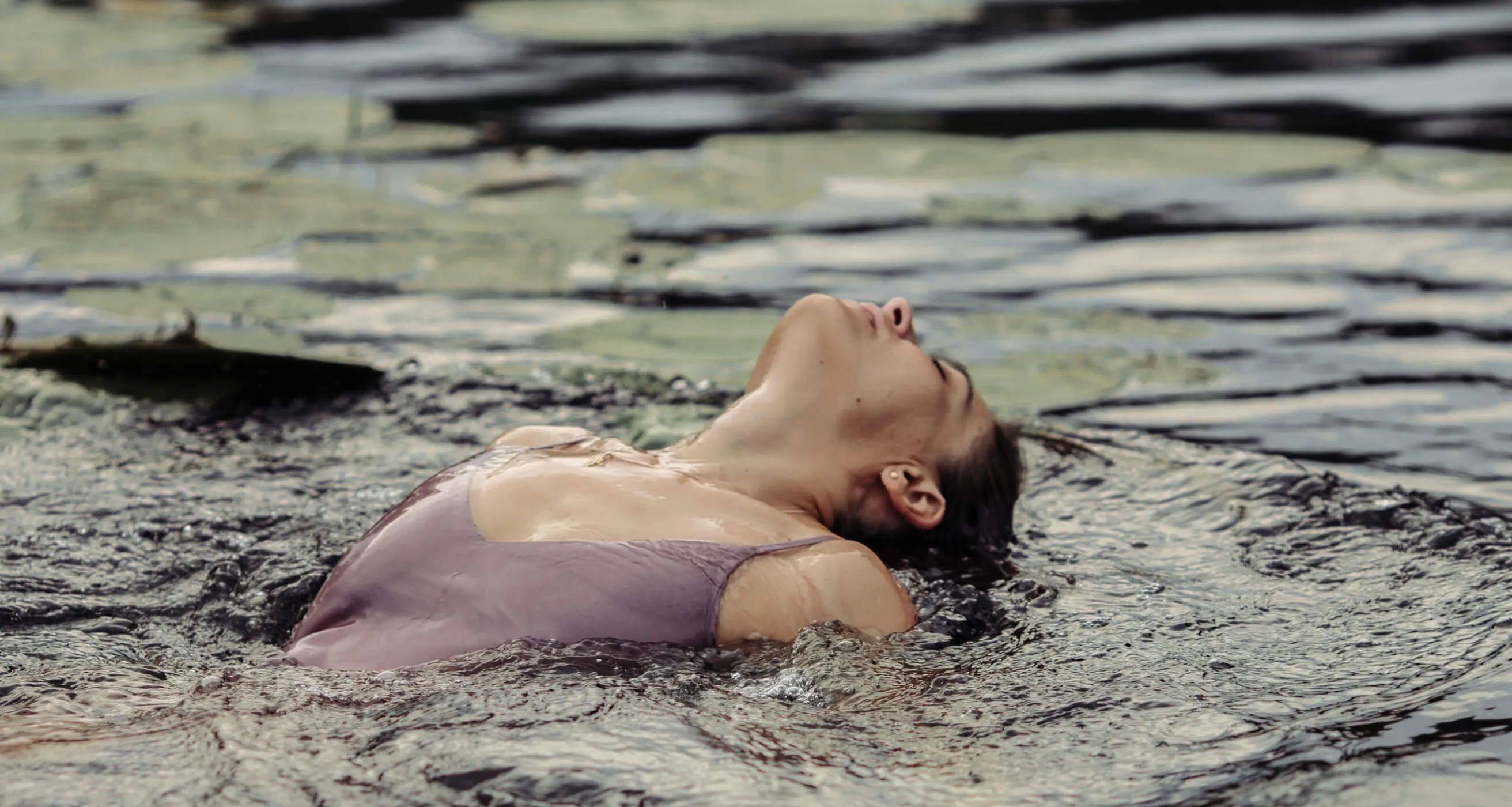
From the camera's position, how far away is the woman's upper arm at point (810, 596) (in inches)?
133

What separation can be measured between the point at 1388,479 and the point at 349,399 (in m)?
2.83

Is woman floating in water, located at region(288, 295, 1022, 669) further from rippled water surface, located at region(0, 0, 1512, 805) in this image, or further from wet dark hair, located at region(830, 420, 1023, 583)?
rippled water surface, located at region(0, 0, 1512, 805)

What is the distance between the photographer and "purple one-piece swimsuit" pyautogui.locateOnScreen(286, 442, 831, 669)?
3316 mm

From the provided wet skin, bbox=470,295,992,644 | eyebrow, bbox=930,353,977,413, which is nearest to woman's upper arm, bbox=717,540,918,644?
wet skin, bbox=470,295,992,644

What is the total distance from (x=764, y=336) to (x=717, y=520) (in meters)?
2.17

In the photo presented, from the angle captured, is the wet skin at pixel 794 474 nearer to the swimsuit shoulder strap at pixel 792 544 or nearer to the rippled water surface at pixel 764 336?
the swimsuit shoulder strap at pixel 792 544

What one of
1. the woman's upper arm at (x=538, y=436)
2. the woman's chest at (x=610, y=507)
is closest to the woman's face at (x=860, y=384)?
the woman's chest at (x=610, y=507)

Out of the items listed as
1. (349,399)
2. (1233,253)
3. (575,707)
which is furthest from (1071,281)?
(575,707)

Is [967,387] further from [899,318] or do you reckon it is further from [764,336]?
[764,336]

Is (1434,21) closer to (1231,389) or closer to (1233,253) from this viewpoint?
(1233,253)

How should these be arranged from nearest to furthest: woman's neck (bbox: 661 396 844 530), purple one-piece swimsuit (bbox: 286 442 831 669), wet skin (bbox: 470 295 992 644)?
purple one-piece swimsuit (bbox: 286 442 831 669), wet skin (bbox: 470 295 992 644), woman's neck (bbox: 661 396 844 530)

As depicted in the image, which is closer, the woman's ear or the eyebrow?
the woman's ear

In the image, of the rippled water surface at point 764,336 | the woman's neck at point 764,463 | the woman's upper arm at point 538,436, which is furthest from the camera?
the woman's upper arm at point 538,436

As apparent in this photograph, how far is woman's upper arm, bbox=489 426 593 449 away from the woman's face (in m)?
0.40
